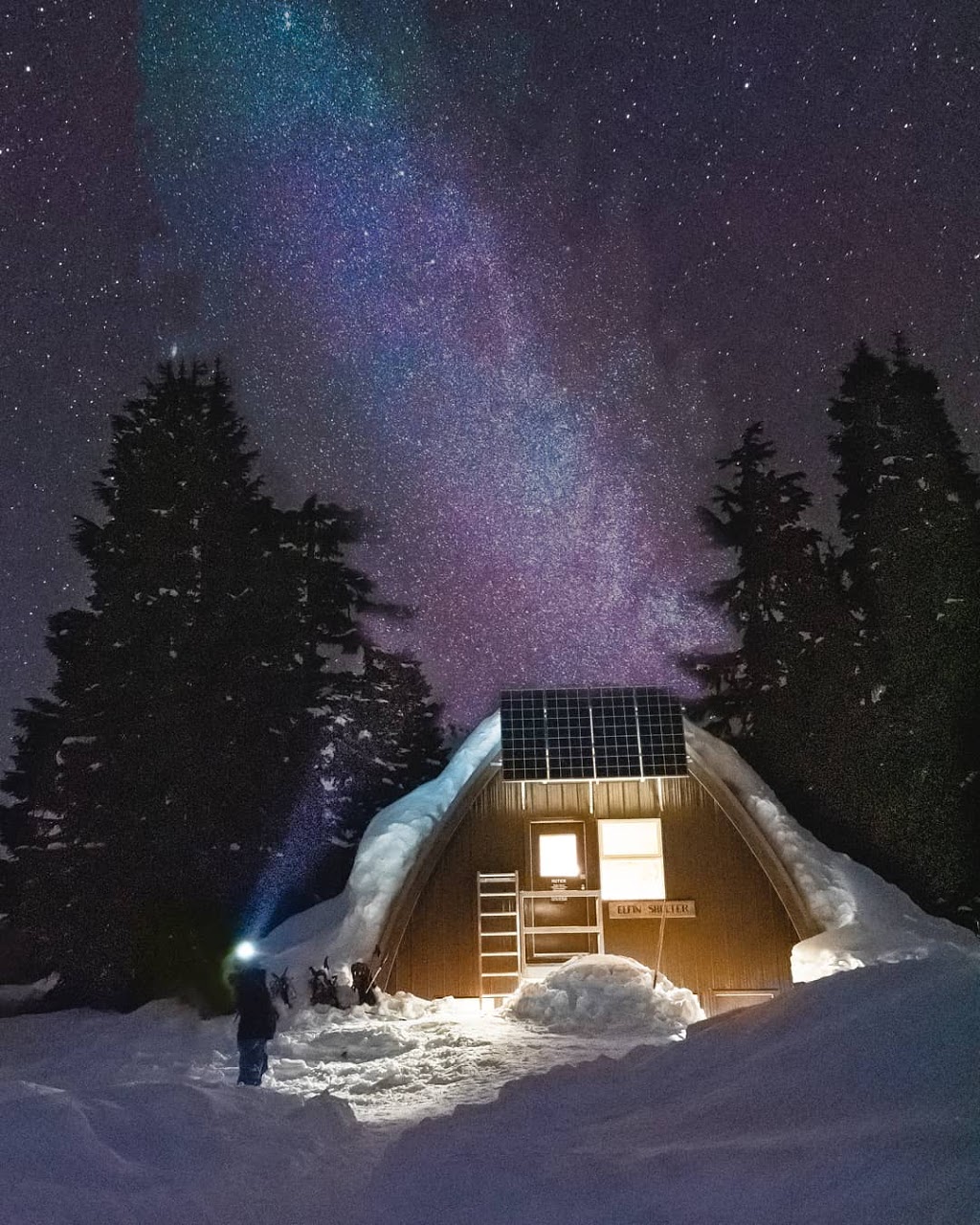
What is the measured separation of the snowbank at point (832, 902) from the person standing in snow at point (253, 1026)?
7.32m

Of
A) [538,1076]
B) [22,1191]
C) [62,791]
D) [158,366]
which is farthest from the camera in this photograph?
[158,366]

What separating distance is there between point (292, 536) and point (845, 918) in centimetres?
1650

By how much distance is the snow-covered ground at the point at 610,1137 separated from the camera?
4.88 meters

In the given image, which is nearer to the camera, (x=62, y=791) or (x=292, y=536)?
(x=62, y=791)

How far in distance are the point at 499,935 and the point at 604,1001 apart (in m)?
2.27

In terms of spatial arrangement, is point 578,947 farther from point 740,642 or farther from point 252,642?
point 740,642

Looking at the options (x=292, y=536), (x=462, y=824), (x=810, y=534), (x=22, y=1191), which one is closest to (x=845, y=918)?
(x=462, y=824)

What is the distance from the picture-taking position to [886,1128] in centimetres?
528

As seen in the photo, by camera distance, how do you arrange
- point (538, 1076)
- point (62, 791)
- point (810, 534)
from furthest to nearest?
point (810, 534) < point (62, 791) < point (538, 1076)

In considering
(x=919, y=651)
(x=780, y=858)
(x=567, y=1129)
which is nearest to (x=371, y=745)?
(x=780, y=858)

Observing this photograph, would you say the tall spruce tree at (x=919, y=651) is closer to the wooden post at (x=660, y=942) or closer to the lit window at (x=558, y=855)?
the wooden post at (x=660, y=942)

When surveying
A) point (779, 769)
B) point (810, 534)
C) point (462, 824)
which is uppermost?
point (810, 534)

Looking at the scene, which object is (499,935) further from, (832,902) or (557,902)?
(832,902)

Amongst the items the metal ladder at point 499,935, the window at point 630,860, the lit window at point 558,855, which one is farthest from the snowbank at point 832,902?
the metal ladder at point 499,935
